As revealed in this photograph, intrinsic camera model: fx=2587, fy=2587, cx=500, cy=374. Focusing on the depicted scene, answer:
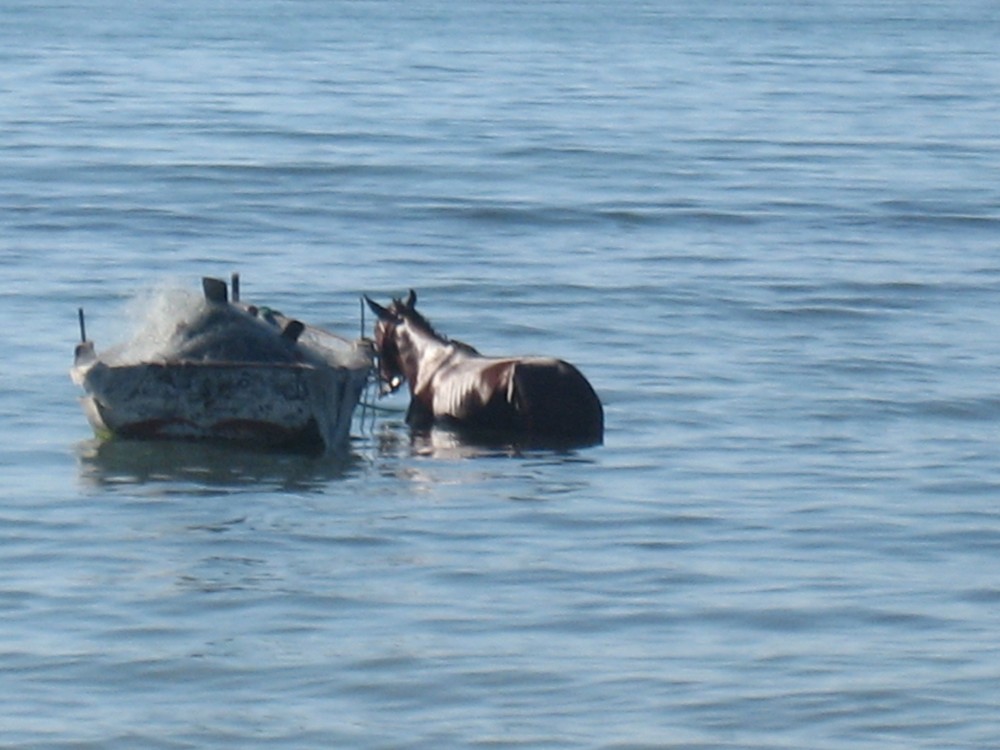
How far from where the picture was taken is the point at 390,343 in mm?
16125

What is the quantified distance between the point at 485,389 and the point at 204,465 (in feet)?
6.45

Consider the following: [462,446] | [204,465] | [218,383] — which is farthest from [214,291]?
[462,446]

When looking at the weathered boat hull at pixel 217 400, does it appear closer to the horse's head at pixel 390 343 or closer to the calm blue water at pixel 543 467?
the calm blue water at pixel 543 467

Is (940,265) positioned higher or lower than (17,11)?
lower

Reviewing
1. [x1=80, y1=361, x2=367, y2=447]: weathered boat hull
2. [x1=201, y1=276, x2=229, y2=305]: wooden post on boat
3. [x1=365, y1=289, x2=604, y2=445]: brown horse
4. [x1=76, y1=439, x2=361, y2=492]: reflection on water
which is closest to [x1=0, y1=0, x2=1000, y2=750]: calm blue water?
[x1=76, y1=439, x2=361, y2=492]: reflection on water

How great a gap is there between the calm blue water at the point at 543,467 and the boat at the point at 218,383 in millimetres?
169

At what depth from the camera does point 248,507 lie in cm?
1261

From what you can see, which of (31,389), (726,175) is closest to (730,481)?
(31,389)

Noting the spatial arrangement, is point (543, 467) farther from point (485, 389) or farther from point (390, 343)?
point (390, 343)

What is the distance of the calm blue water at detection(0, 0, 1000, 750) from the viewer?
9.36 metres

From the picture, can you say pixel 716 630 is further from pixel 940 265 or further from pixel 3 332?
pixel 940 265

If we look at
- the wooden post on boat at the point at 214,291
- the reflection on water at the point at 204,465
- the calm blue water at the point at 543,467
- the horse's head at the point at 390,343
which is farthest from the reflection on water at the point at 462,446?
Answer: the wooden post on boat at the point at 214,291

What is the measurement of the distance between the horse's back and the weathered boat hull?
1184 mm

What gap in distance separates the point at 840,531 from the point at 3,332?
8137 mm
